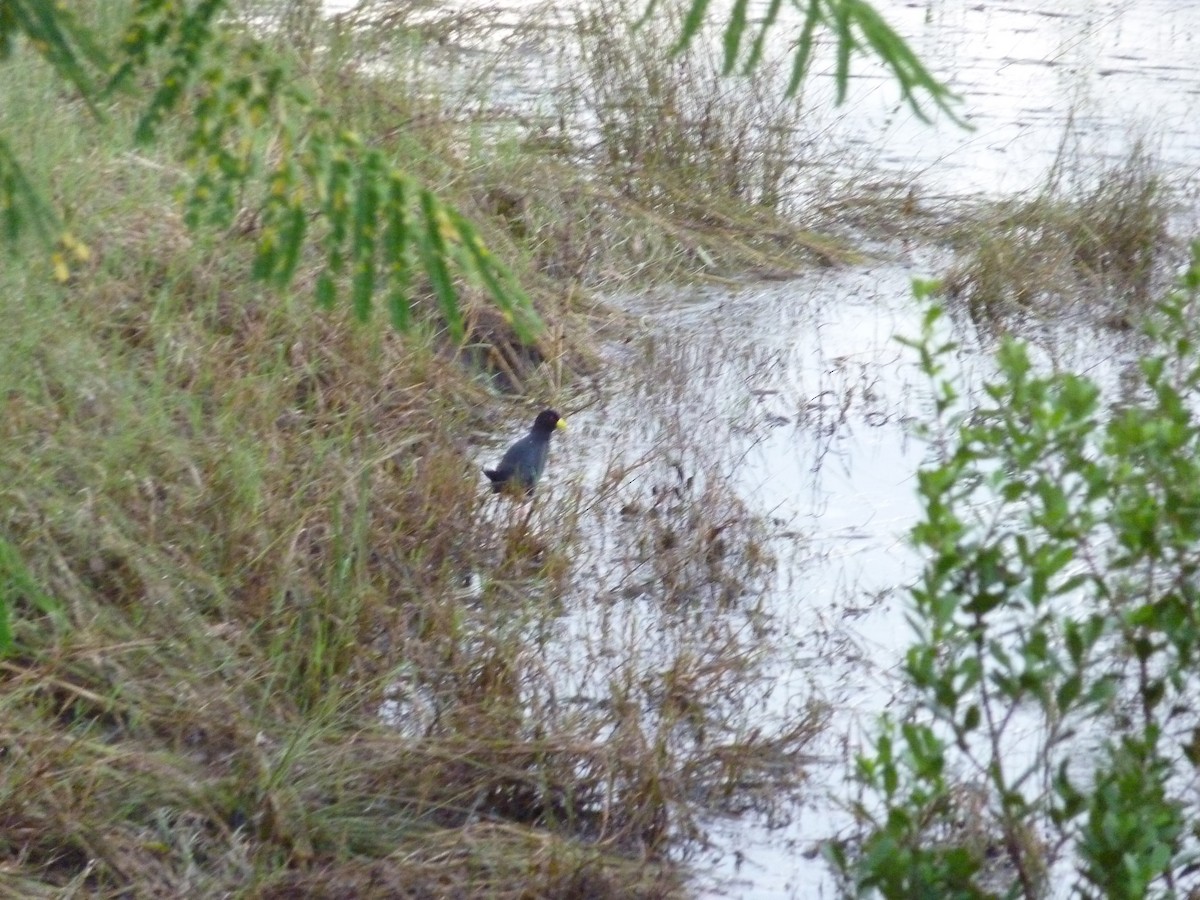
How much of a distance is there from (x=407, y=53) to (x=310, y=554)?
12.3ft

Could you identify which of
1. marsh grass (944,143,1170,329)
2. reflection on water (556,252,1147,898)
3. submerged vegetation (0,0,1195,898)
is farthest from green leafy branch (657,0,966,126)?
marsh grass (944,143,1170,329)

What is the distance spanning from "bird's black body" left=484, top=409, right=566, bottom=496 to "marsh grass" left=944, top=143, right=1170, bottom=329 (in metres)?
2.80

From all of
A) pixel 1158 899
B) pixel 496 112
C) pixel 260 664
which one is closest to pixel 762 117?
pixel 496 112

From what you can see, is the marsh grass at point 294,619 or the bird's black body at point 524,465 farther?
the bird's black body at point 524,465

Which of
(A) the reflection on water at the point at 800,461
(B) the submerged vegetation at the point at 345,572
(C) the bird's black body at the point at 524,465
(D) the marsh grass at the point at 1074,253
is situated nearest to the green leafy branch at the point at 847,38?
(B) the submerged vegetation at the point at 345,572

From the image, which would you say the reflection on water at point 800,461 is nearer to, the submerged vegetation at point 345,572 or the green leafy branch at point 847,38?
the submerged vegetation at point 345,572

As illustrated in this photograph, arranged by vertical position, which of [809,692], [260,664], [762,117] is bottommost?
[809,692]

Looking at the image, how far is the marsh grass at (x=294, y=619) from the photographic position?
3264 millimetres

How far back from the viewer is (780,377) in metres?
6.55

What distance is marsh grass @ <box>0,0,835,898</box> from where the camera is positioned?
3264 mm

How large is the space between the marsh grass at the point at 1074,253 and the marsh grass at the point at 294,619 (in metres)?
2.31

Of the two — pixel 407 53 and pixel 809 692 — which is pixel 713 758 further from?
pixel 407 53

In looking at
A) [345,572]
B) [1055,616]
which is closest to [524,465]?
[345,572]

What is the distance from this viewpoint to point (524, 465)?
503 centimetres
